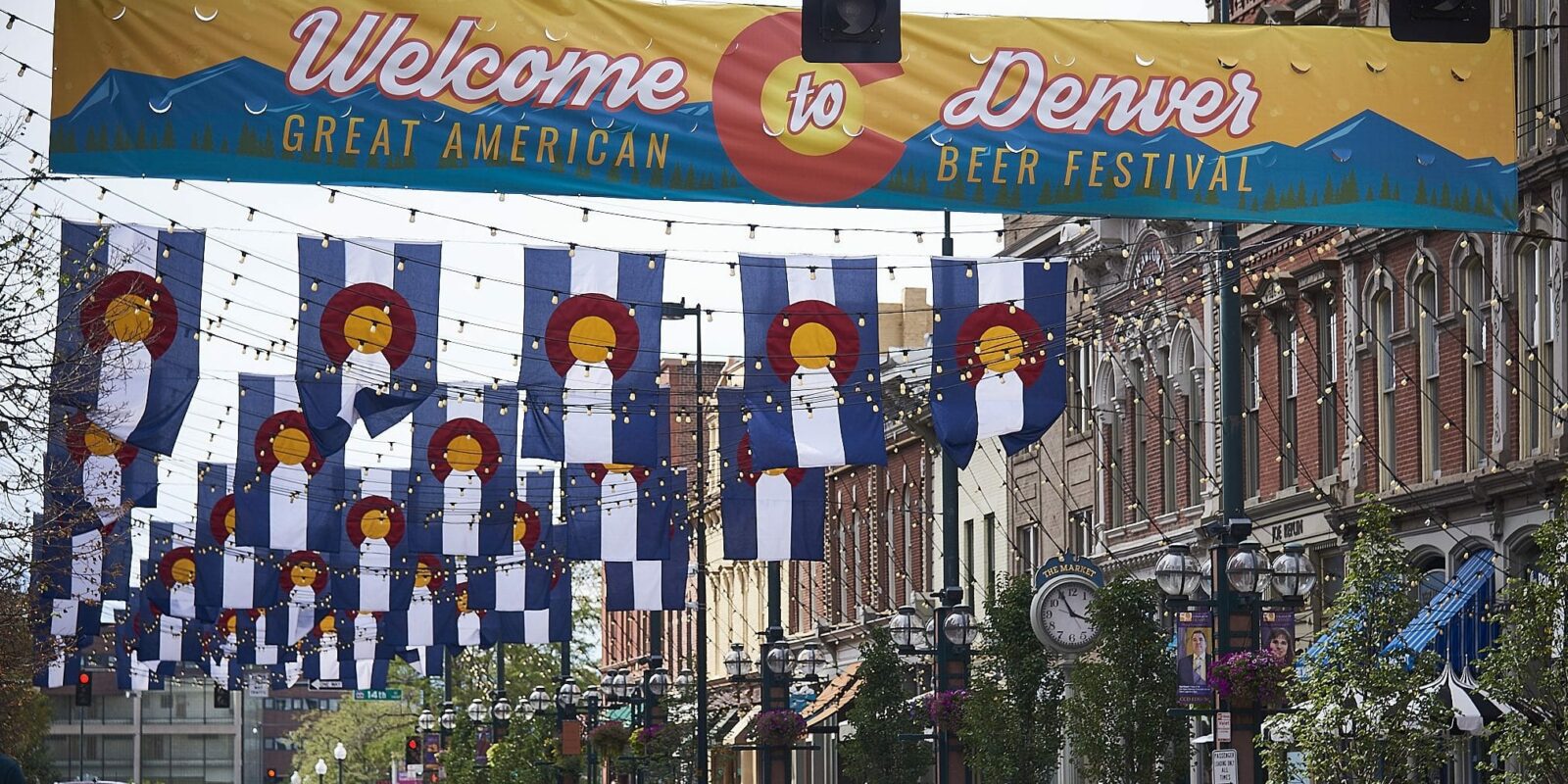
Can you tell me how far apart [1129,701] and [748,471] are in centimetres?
1092

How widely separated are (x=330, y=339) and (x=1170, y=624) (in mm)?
16133

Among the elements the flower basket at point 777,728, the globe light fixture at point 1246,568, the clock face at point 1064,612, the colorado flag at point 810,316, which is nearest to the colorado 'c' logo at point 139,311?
the colorado flag at point 810,316

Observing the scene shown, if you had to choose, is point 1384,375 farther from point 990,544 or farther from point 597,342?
point 990,544

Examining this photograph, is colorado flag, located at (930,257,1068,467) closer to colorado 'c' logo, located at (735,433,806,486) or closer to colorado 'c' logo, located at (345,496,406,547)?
colorado 'c' logo, located at (735,433,806,486)

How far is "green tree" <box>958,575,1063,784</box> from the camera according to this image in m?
33.5

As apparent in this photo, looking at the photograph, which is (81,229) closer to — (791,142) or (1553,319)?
(791,142)

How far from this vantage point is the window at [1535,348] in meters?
30.4

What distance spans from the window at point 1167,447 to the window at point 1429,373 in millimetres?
8928

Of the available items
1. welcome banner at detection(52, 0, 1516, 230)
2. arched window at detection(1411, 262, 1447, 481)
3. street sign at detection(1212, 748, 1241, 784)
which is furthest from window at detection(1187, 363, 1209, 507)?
welcome banner at detection(52, 0, 1516, 230)

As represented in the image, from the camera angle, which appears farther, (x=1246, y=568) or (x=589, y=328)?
(x=589, y=328)

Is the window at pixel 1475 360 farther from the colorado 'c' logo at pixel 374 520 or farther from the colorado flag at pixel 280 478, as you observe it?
the colorado 'c' logo at pixel 374 520

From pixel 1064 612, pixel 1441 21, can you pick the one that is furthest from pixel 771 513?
pixel 1441 21

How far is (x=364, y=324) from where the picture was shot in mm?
31797

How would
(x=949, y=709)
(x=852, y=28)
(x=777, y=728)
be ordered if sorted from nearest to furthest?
Answer: (x=852, y=28), (x=949, y=709), (x=777, y=728)
